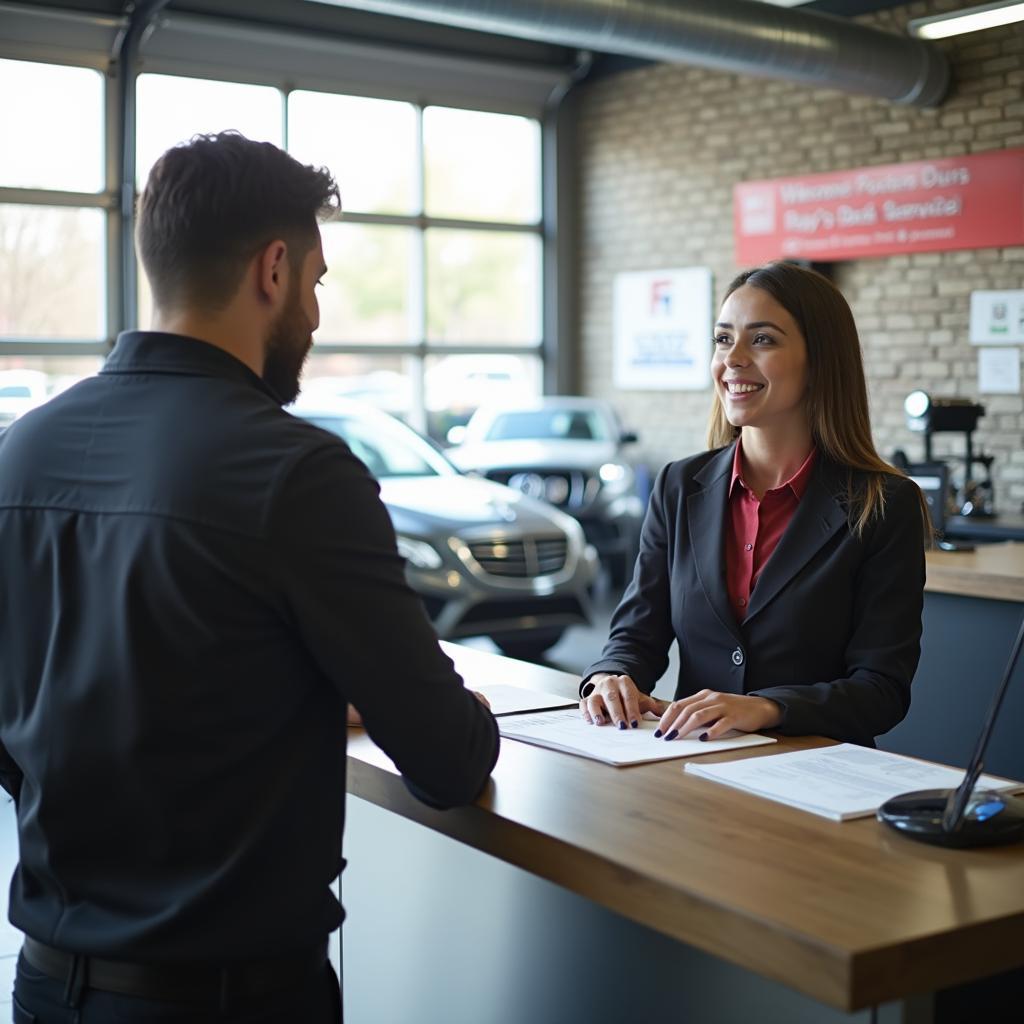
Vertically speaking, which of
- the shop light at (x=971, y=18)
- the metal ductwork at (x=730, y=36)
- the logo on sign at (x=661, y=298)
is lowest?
the logo on sign at (x=661, y=298)

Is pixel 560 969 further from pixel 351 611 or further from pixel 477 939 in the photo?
pixel 351 611

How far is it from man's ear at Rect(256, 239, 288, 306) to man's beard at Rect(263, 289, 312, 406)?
2 cm

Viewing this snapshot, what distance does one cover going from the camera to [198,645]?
1421mm

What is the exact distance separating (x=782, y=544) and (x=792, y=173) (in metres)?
8.66

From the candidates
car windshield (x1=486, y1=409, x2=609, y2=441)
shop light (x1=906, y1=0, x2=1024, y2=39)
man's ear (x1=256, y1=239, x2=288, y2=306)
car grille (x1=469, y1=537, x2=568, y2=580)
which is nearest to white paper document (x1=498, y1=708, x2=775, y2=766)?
man's ear (x1=256, y1=239, x2=288, y2=306)

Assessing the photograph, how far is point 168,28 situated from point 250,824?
32.4ft

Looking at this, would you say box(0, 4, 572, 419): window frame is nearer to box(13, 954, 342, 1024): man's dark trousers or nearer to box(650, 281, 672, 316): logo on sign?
box(650, 281, 672, 316): logo on sign

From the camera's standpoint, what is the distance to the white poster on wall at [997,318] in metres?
9.11

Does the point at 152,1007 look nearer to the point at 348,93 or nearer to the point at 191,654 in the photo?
the point at 191,654

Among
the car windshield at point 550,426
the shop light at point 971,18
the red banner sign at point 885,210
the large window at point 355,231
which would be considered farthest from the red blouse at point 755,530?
the car windshield at point 550,426

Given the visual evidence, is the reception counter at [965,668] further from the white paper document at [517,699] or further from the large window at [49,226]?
the large window at [49,226]

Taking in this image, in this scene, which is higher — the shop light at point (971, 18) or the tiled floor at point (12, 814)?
the shop light at point (971, 18)

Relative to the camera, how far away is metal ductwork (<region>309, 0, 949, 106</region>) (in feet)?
24.7

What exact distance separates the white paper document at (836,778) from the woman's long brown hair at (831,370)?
67 centimetres
